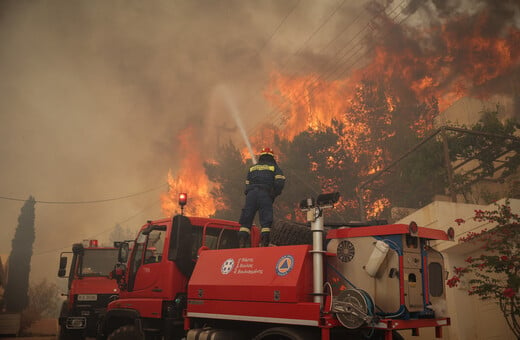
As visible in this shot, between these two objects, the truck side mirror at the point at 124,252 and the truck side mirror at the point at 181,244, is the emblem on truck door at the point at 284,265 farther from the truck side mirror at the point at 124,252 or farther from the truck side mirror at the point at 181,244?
the truck side mirror at the point at 124,252

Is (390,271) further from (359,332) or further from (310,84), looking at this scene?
(310,84)

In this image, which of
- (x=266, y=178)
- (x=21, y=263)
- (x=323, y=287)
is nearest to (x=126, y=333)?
(x=266, y=178)

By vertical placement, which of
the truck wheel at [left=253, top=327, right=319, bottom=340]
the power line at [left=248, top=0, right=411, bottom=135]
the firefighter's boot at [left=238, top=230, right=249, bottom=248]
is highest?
the power line at [left=248, top=0, right=411, bottom=135]

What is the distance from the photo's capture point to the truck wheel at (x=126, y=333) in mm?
7535

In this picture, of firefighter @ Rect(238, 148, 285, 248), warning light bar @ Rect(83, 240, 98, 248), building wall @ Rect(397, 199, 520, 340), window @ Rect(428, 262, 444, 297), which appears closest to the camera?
window @ Rect(428, 262, 444, 297)

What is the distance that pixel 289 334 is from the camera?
5.11 m

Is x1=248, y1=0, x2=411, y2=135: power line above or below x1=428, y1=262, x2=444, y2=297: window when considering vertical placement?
above

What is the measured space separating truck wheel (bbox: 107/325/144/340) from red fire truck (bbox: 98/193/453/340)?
35.7 inches

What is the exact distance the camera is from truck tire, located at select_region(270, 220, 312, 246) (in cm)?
610

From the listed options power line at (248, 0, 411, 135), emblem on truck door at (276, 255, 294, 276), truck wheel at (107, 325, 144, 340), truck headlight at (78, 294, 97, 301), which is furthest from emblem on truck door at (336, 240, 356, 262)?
power line at (248, 0, 411, 135)

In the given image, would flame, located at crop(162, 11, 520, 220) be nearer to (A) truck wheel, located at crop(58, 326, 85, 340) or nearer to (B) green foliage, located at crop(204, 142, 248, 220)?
(B) green foliage, located at crop(204, 142, 248, 220)

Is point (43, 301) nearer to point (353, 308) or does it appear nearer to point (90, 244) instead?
point (90, 244)

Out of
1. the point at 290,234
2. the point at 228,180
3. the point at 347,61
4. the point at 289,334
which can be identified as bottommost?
the point at 289,334

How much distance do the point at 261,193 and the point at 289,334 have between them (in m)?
2.93
